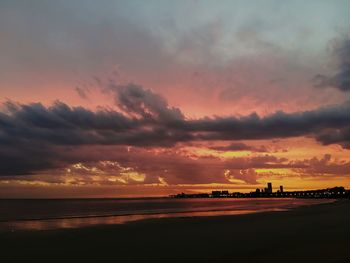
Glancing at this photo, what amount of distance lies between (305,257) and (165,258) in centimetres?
742

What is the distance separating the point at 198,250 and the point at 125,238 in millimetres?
8644

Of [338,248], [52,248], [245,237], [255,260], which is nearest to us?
[255,260]

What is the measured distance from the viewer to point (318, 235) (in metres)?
30.9

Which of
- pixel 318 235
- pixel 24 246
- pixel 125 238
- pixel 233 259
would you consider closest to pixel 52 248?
pixel 24 246

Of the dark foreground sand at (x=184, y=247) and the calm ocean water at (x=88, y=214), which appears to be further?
the calm ocean water at (x=88, y=214)

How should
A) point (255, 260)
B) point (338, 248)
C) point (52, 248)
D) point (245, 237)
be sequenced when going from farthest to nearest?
point (245, 237) → point (52, 248) → point (338, 248) → point (255, 260)

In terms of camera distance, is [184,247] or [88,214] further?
[88,214]

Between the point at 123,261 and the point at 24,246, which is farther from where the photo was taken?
the point at 24,246

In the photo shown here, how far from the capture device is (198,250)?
24297 mm

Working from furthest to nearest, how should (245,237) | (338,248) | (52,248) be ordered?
(245,237) → (52,248) → (338,248)

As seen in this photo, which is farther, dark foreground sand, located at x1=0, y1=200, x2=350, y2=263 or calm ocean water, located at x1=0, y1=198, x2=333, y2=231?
calm ocean water, located at x1=0, y1=198, x2=333, y2=231

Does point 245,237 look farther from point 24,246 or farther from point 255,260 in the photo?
point 24,246

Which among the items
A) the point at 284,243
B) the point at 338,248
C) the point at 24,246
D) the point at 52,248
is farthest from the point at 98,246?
the point at 338,248

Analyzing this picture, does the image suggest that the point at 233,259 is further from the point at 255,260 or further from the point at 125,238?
the point at 125,238
